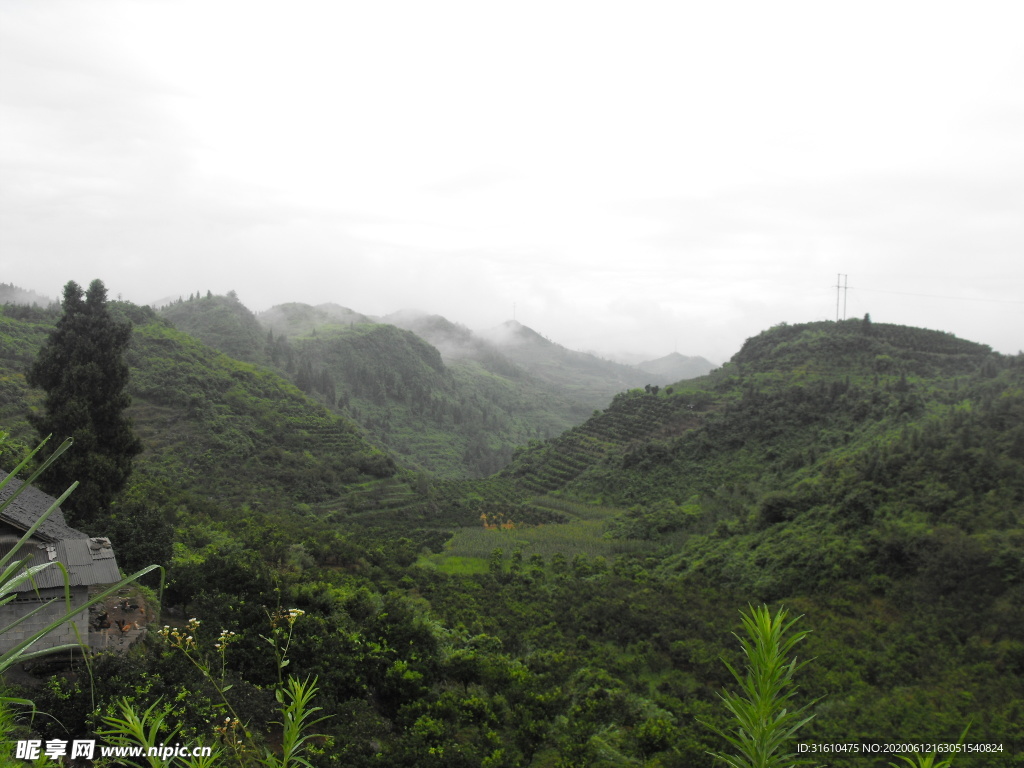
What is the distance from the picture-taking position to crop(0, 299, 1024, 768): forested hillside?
10.4 m

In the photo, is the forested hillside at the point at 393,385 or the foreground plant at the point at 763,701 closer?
the foreground plant at the point at 763,701

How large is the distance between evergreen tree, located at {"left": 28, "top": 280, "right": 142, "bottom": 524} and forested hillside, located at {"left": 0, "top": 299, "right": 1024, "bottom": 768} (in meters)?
1.67

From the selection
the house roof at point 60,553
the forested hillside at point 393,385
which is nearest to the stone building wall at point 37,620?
the house roof at point 60,553

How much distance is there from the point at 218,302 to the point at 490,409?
154 ft

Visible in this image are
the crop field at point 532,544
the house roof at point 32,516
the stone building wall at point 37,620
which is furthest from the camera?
the crop field at point 532,544

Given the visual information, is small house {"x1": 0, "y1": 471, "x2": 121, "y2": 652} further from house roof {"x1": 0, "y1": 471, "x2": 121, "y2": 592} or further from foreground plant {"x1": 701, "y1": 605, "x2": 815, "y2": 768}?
foreground plant {"x1": 701, "y1": 605, "x2": 815, "y2": 768}


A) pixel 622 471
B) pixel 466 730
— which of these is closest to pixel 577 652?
pixel 466 730

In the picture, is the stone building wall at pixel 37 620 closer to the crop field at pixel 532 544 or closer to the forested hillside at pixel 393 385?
the crop field at pixel 532 544

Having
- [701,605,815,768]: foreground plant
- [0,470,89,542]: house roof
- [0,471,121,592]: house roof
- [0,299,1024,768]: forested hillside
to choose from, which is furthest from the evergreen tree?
[701,605,815,768]: foreground plant

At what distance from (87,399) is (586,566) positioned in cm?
1986

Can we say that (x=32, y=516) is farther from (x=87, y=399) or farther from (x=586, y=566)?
(x=586, y=566)

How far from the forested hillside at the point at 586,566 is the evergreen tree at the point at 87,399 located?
1671 millimetres

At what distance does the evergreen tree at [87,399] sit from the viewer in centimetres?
1495

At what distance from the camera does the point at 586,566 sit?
27016 millimetres
